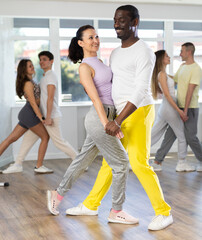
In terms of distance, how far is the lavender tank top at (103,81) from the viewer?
11.0 ft

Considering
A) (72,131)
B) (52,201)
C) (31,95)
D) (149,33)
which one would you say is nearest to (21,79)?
(31,95)

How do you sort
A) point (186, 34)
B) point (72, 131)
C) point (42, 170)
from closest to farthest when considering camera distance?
1. point (42, 170)
2. point (72, 131)
3. point (186, 34)

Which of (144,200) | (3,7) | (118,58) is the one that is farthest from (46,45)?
(118,58)

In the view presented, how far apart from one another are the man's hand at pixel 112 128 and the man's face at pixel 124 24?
2.03 feet

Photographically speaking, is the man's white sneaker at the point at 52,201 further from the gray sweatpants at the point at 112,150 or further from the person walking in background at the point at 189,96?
the person walking in background at the point at 189,96

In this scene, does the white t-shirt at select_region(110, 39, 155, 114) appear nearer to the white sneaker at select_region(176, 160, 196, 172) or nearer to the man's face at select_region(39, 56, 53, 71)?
the man's face at select_region(39, 56, 53, 71)

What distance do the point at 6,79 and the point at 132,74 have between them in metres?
4.39

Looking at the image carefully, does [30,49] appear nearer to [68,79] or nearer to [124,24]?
[68,79]

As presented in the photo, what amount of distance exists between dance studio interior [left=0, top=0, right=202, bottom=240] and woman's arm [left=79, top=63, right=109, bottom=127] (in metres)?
0.83

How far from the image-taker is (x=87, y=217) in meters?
3.82

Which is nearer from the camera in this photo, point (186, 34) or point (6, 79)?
point (6, 79)

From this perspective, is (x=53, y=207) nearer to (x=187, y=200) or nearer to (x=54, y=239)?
(x=54, y=239)

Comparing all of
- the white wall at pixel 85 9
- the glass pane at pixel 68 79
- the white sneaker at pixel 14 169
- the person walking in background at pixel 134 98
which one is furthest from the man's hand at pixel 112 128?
the glass pane at pixel 68 79

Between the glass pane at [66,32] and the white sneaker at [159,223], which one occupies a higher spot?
the glass pane at [66,32]
